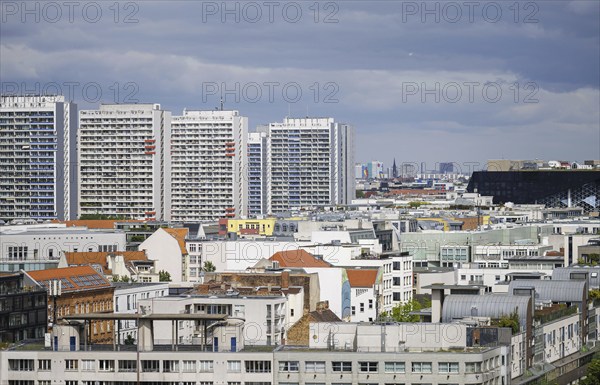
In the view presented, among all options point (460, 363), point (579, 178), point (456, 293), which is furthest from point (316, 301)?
point (579, 178)

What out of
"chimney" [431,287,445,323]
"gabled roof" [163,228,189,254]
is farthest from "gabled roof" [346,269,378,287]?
"gabled roof" [163,228,189,254]

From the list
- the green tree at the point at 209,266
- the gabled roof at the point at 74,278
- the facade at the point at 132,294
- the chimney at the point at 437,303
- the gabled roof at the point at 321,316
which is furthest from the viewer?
the green tree at the point at 209,266

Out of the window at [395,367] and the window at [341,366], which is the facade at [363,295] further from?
the window at [395,367]

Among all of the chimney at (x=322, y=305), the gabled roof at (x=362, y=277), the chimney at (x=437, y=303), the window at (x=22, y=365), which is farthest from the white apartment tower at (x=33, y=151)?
the window at (x=22, y=365)

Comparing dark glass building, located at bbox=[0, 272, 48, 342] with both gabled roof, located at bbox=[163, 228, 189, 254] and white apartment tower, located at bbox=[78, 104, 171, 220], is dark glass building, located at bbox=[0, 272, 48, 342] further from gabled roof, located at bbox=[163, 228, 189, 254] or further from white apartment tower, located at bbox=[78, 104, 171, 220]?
white apartment tower, located at bbox=[78, 104, 171, 220]

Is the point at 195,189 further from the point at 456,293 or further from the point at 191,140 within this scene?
the point at 456,293

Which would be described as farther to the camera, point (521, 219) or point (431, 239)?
point (521, 219)

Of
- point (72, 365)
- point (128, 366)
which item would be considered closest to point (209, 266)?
point (72, 365)

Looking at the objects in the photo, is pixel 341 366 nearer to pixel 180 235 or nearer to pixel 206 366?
pixel 206 366
